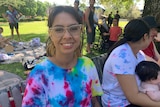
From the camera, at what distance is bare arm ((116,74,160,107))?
6.39 ft

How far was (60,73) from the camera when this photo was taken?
1609 millimetres

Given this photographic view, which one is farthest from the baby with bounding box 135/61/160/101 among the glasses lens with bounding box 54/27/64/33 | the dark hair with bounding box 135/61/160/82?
the glasses lens with bounding box 54/27/64/33

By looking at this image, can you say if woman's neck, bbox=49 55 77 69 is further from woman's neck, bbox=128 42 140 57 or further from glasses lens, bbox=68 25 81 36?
woman's neck, bbox=128 42 140 57

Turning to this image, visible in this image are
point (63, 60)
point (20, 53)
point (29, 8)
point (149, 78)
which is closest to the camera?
point (63, 60)

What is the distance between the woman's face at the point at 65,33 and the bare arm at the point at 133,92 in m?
0.62

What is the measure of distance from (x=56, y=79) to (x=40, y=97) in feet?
0.54

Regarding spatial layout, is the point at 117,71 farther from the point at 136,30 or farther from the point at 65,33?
the point at 65,33

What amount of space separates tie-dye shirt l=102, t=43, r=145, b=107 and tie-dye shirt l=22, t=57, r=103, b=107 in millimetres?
376

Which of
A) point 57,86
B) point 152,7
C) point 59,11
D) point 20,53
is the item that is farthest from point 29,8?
point 57,86

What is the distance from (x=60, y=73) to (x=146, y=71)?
0.86 meters

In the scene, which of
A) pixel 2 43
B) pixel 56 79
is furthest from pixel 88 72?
pixel 2 43

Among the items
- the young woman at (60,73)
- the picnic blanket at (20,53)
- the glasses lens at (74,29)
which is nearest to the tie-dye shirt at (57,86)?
the young woman at (60,73)

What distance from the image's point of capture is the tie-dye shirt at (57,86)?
152 cm

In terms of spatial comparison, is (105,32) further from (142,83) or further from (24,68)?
(142,83)
